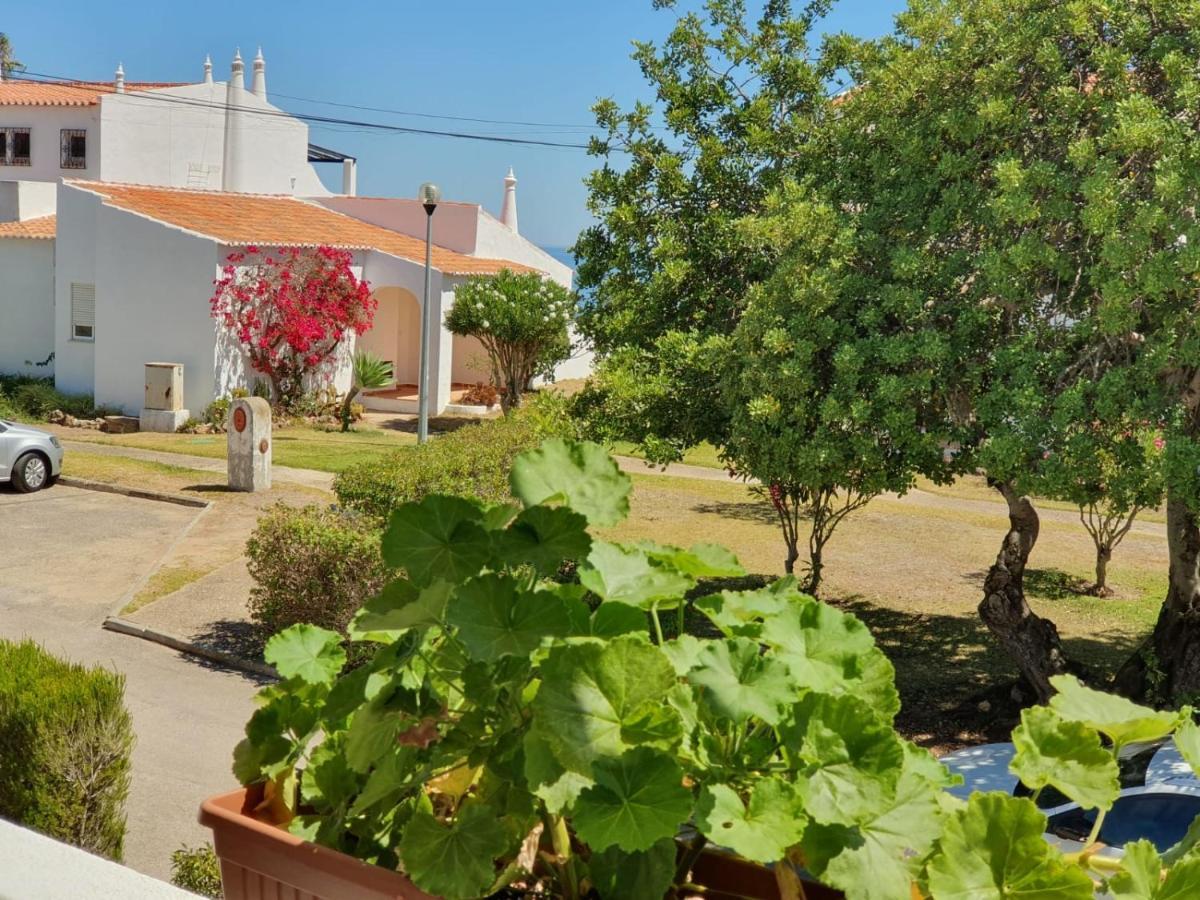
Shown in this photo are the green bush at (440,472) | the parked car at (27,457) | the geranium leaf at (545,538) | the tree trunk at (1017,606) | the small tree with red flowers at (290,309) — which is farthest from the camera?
the small tree with red flowers at (290,309)

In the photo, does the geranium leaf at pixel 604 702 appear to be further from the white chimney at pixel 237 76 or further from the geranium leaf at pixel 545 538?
the white chimney at pixel 237 76

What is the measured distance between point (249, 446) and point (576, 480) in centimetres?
1881

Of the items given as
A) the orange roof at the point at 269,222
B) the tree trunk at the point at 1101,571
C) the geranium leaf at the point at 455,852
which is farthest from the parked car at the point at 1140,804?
the orange roof at the point at 269,222

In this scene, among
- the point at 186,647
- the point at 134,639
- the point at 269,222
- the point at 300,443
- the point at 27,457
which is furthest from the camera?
the point at 269,222

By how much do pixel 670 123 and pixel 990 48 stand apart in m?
4.12

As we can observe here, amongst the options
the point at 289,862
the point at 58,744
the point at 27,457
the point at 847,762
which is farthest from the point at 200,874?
the point at 27,457

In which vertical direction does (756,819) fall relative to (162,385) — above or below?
below

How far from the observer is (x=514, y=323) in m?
28.9

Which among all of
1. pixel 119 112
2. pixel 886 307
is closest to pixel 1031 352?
pixel 886 307

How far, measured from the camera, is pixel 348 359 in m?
30.2

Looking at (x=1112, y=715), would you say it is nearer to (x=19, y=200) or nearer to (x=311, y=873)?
(x=311, y=873)

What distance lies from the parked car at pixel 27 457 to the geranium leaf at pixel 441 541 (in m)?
19.4

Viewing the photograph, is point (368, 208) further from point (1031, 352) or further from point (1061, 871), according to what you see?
point (1061, 871)

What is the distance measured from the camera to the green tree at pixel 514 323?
1141 inches
